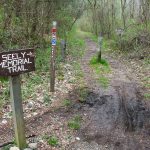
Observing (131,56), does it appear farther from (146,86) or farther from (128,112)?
(128,112)

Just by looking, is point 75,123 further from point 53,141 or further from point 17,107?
point 17,107

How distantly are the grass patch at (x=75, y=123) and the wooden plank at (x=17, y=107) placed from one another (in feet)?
4.85

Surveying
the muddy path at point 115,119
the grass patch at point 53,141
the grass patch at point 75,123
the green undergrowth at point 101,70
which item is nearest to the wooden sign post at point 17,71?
the grass patch at point 53,141

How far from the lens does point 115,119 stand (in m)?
7.01

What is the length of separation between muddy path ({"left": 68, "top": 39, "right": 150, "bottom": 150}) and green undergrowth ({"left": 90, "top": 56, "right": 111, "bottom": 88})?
21cm

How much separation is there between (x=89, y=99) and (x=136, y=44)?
9397mm

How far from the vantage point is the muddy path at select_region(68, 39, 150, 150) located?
19.3ft

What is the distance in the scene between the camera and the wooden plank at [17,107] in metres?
5.06

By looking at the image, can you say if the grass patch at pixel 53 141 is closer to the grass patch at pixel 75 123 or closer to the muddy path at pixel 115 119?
the muddy path at pixel 115 119

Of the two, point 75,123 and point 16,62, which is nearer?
point 16,62

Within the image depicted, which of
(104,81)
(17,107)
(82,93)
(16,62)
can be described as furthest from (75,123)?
(104,81)

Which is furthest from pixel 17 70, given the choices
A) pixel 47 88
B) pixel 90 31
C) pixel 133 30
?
pixel 90 31

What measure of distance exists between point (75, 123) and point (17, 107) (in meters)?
1.91

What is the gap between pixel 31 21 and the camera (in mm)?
11484
